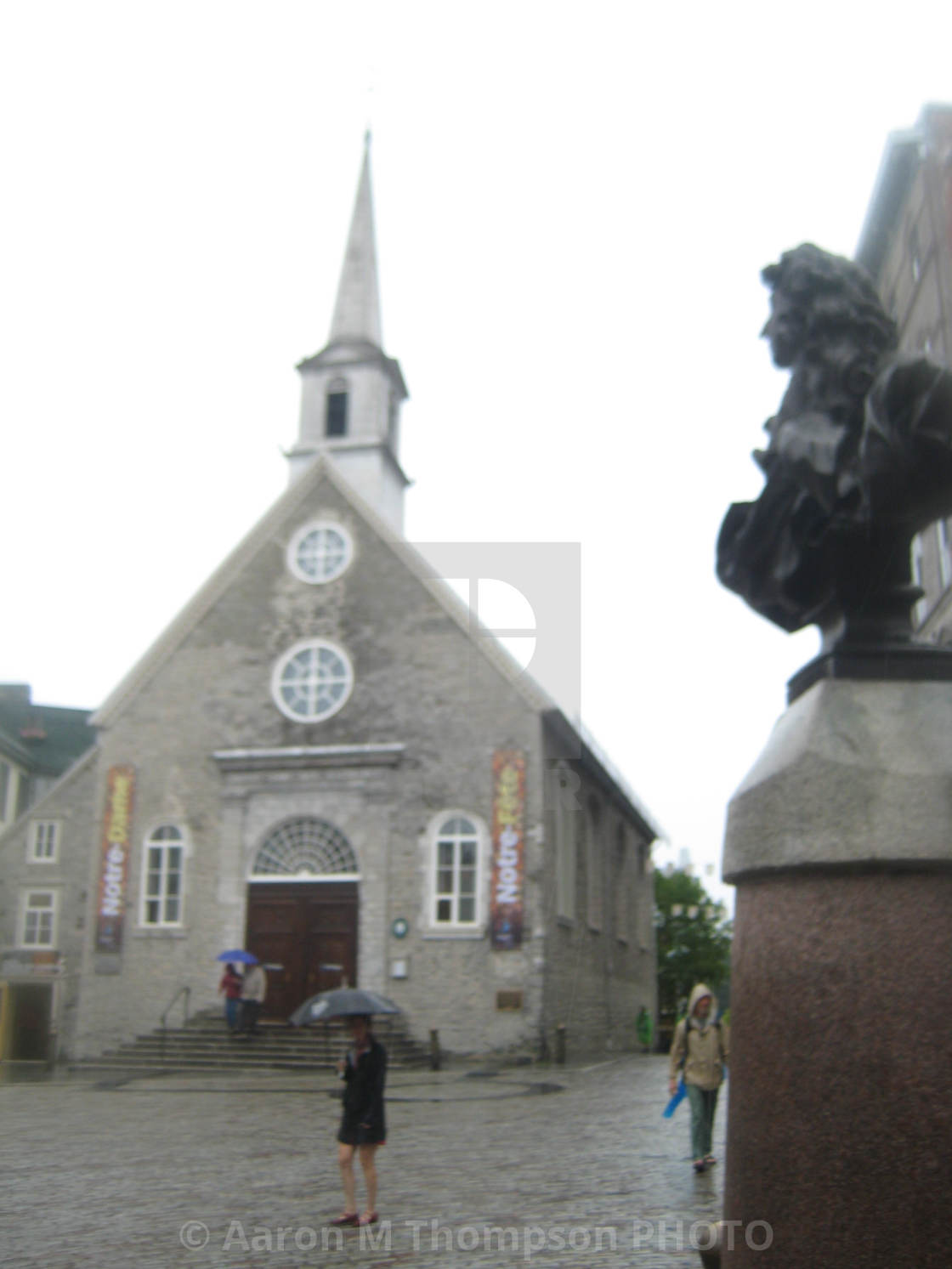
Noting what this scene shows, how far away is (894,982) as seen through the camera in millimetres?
3568

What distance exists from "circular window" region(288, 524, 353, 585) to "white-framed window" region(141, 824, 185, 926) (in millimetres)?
6419

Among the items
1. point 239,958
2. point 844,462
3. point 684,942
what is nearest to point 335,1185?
point 844,462

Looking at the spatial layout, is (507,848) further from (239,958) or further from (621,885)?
(621,885)

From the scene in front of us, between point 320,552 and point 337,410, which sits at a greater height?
point 337,410

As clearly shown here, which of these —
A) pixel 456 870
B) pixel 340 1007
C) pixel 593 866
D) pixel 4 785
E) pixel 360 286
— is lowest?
pixel 340 1007

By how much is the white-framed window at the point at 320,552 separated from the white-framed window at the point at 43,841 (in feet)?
27.4

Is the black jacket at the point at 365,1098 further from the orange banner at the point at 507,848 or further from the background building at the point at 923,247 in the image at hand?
the orange banner at the point at 507,848

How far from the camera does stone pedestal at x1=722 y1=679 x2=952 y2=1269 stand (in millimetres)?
3463

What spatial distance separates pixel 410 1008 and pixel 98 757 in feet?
31.2

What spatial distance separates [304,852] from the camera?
2706cm

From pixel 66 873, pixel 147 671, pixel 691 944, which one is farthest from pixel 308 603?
pixel 691 944

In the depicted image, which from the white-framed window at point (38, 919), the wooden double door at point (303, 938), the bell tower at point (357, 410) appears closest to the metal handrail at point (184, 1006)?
the wooden double door at point (303, 938)

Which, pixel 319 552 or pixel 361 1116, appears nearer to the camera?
pixel 361 1116

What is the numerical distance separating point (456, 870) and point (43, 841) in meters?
10.6
